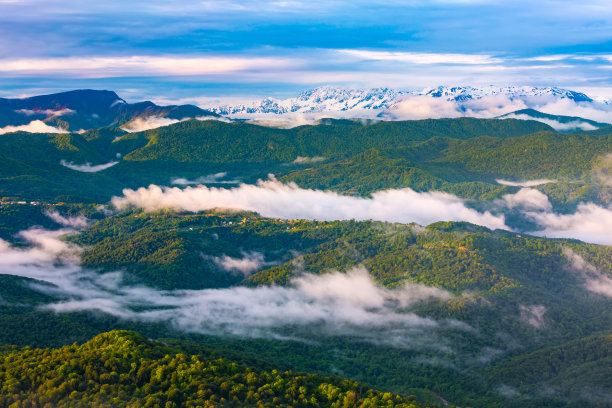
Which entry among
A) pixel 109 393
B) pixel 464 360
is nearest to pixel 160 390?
pixel 109 393

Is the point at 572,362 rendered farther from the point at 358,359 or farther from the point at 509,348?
the point at 358,359

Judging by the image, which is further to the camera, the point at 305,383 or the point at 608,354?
the point at 608,354

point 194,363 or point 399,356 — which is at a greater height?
point 194,363

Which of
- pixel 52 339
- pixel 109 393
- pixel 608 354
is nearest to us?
pixel 109 393

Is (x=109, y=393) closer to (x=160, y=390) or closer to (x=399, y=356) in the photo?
(x=160, y=390)

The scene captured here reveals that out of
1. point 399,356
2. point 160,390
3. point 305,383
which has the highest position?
point 160,390

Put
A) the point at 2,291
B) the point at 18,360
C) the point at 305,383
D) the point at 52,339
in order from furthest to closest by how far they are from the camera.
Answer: the point at 2,291, the point at 52,339, the point at 305,383, the point at 18,360
